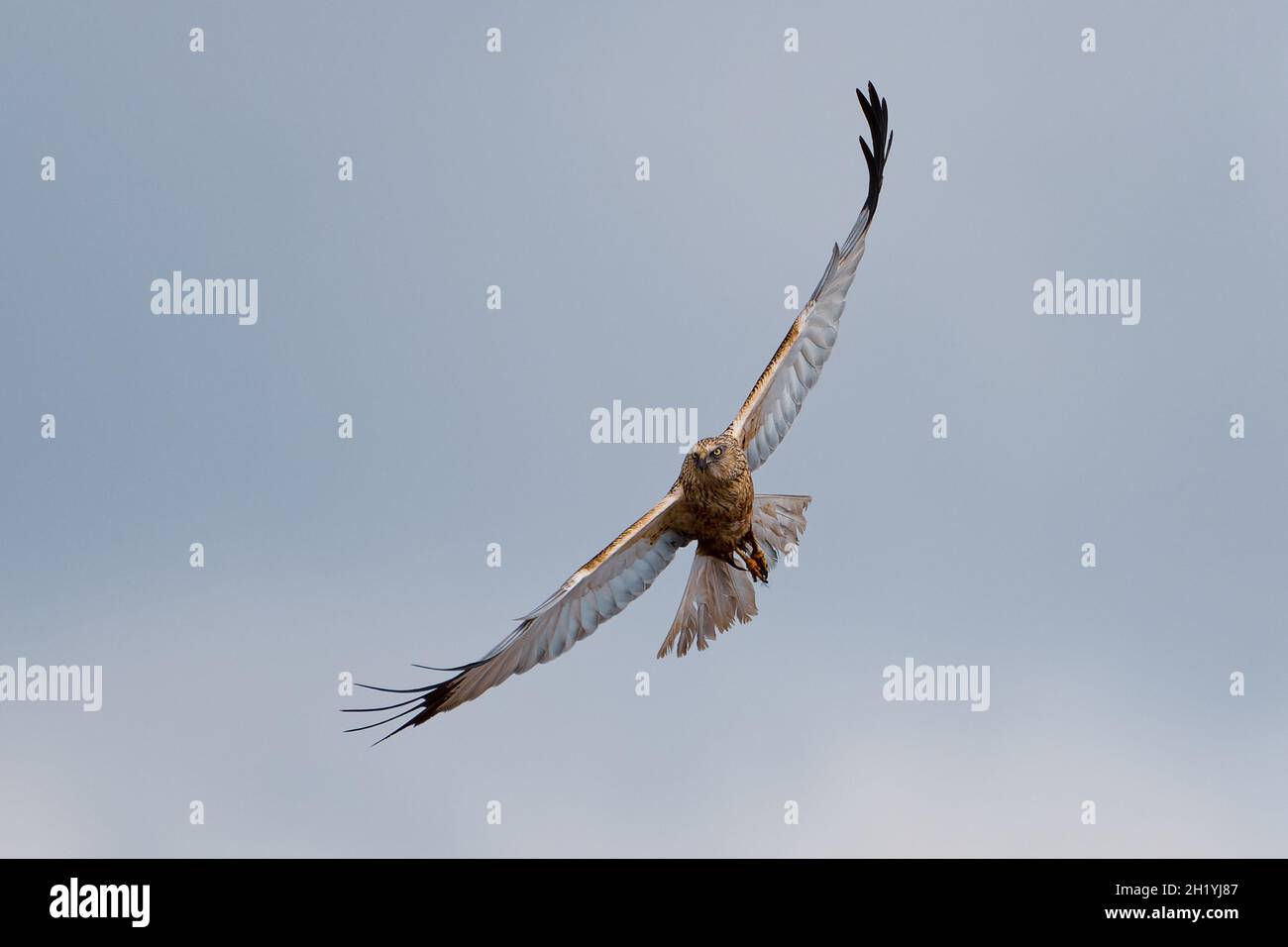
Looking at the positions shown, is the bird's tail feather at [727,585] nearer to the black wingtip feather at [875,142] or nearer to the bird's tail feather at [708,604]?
the bird's tail feather at [708,604]

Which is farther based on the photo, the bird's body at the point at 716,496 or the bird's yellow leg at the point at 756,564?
the bird's yellow leg at the point at 756,564

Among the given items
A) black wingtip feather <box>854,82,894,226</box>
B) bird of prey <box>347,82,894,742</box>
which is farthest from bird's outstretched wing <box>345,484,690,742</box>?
black wingtip feather <box>854,82,894,226</box>

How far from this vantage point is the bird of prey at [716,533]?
13570 mm

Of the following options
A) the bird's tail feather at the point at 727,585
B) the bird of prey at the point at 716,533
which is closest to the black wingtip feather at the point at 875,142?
the bird of prey at the point at 716,533

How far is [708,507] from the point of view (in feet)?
45.2

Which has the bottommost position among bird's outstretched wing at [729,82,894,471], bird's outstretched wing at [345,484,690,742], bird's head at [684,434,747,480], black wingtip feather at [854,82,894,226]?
bird's outstretched wing at [345,484,690,742]

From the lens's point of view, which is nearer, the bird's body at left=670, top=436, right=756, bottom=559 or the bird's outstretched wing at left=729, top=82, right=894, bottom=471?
the bird's body at left=670, top=436, right=756, bottom=559

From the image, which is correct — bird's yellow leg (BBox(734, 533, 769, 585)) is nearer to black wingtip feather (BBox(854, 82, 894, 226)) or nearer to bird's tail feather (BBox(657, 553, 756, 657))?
bird's tail feather (BBox(657, 553, 756, 657))

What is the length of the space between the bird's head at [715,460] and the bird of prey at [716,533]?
1 cm

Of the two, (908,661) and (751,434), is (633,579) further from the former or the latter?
(908,661)

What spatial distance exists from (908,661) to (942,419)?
10.9 ft

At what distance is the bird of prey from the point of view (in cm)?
1357

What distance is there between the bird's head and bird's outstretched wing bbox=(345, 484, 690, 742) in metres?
0.37

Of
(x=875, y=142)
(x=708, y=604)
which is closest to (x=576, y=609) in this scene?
(x=708, y=604)
